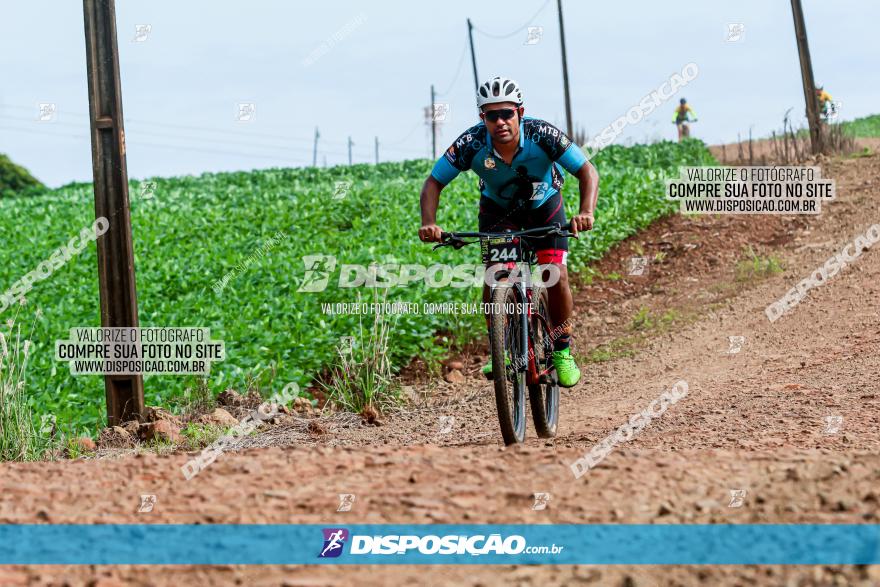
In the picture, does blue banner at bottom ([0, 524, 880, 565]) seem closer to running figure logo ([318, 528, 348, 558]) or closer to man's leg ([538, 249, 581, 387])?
running figure logo ([318, 528, 348, 558])

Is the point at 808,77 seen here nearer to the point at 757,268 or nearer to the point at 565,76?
the point at 757,268

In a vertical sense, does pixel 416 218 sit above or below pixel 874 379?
above

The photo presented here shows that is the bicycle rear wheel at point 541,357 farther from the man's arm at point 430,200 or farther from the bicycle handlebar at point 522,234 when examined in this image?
the man's arm at point 430,200

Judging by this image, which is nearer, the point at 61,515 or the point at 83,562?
the point at 83,562

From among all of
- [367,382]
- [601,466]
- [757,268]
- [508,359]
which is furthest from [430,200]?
[757,268]

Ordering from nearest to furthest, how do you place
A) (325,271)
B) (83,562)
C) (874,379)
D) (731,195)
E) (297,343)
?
1. (83,562)
2. (874,379)
3. (297,343)
4. (325,271)
5. (731,195)

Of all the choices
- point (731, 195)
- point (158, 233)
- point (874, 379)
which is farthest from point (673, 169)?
point (874, 379)

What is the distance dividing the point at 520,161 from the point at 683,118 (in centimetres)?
2288

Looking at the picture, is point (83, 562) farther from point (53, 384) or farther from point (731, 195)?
point (731, 195)

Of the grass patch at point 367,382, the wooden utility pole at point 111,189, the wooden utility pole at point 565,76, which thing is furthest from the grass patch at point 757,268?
the wooden utility pole at point 565,76

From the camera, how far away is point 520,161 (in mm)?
6773

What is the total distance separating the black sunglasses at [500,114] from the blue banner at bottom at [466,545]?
3.44 meters

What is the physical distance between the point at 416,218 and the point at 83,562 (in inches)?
574

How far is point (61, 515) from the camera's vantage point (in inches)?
167
